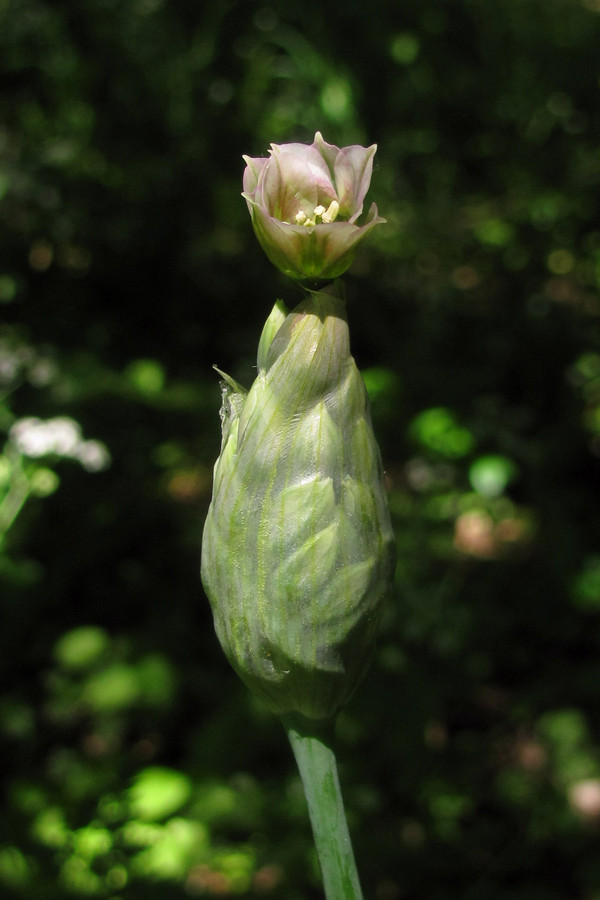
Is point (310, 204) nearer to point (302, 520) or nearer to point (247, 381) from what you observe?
point (302, 520)

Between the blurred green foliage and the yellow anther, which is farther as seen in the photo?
the blurred green foliage

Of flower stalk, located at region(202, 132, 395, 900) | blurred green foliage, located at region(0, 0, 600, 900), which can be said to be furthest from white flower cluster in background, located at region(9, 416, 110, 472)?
flower stalk, located at region(202, 132, 395, 900)

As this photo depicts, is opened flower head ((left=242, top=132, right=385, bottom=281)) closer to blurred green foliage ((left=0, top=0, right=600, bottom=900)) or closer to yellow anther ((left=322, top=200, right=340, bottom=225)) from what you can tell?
yellow anther ((left=322, top=200, right=340, bottom=225))

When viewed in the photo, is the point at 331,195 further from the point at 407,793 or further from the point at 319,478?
the point at 407,793

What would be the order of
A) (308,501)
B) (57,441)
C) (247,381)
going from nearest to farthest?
(308,501) < (57,441) < (247,381)

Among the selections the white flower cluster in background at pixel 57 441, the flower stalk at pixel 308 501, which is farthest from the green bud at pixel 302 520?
the white flower cluster in background at pixel 57 441

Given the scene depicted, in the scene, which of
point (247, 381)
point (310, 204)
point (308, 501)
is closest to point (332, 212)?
point (310, 204)

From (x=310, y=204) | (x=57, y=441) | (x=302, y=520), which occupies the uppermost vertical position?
(x=310, y=204)
